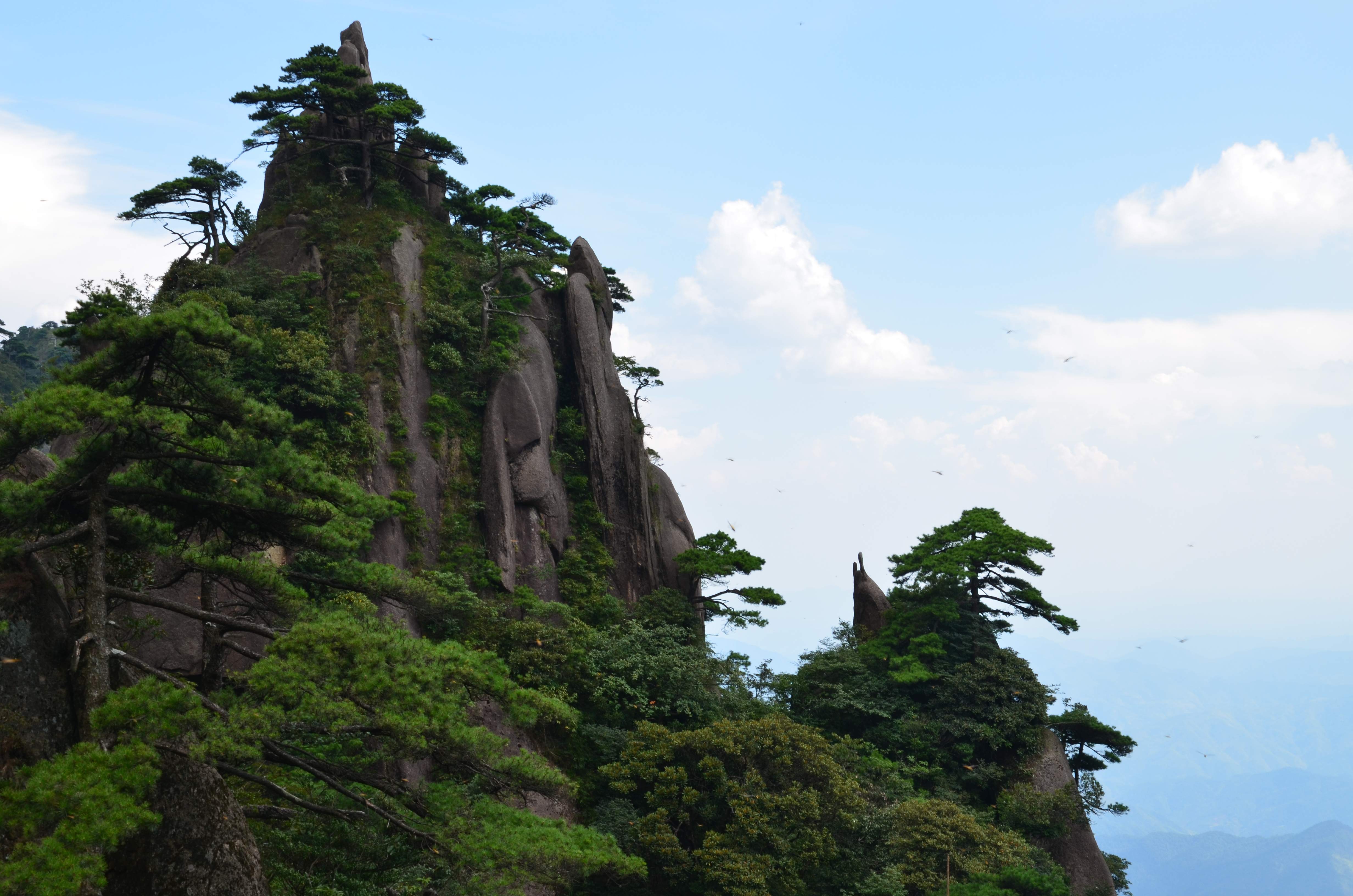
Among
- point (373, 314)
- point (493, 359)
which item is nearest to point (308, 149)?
point (373, 314)

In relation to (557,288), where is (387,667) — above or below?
below

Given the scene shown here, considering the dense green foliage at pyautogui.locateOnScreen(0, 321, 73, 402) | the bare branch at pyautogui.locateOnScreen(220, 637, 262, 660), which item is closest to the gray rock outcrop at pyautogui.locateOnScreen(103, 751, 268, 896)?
the bare branch at pyautogui.locateOnScreen(220, 637, 262, 660)

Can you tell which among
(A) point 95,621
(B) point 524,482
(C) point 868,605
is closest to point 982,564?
(C) point 868,605

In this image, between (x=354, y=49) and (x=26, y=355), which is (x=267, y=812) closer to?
(x=354, y=49)

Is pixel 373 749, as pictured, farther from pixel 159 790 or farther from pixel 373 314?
pixel 373 314

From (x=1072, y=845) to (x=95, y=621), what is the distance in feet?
80.7

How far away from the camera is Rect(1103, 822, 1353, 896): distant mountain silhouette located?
168 metres

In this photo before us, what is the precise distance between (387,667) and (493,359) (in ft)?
58.3

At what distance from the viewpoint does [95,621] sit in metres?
8.15

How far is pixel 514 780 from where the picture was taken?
10148 millimetres

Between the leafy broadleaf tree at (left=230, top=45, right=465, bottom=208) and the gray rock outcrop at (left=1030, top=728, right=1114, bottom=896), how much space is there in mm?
26469

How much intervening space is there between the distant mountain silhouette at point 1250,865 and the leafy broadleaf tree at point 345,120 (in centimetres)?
21208

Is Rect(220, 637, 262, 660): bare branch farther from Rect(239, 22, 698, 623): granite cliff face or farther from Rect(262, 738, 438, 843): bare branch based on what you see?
Rect(239, 22, 698, 623): granite cliff face

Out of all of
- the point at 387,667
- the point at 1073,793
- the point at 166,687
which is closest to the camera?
the point at 166,687
